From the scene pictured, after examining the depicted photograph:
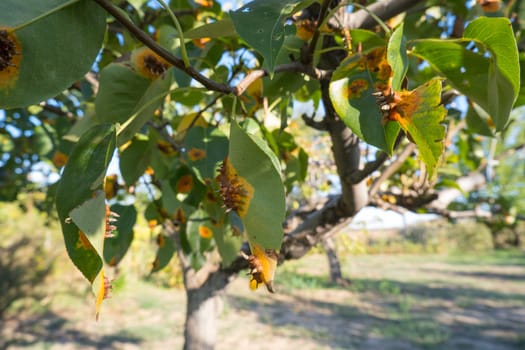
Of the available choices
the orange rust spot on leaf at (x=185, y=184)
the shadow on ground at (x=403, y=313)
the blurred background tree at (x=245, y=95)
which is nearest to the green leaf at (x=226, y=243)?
the blurred background tree at (x=245, y=95)

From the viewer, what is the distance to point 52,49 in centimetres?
42

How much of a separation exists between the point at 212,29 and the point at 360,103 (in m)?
0.24

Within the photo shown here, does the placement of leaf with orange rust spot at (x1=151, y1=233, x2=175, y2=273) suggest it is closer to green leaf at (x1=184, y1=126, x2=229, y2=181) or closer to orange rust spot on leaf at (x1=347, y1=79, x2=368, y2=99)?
green leaf at (x1=184, y1=126, x2=229, y2=181)

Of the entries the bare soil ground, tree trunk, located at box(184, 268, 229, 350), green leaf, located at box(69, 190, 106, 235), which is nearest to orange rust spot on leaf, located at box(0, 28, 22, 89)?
green leaf, located at box(69, 190, 106, 235)

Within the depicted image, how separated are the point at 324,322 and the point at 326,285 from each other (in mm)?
3550

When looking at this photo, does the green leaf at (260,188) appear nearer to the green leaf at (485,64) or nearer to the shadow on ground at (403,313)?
the green leaf at (485,64)

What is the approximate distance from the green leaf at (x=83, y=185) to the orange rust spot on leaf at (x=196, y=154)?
32 centimetres

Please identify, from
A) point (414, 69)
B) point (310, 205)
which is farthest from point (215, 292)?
point (414, 69)

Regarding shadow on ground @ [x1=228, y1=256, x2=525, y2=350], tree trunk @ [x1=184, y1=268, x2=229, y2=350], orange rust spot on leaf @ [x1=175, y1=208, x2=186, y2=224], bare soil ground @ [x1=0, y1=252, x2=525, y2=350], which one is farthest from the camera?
shadow on ground @ [x1=228, y1=256, x2=525, y2=350]

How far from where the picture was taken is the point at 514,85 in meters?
0.50

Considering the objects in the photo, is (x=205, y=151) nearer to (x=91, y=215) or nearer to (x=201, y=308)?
(x=91, y=215)

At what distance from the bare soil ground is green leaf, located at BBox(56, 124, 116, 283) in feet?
14.5

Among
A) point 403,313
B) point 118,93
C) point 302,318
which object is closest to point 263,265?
point 118,93

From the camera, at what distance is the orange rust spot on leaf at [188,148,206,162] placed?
0.78m
